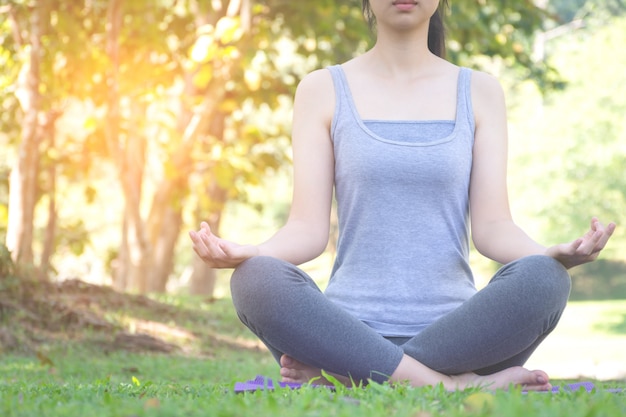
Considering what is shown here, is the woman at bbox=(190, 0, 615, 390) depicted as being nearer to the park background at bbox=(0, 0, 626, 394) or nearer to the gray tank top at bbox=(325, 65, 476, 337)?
the gray tank top at bbox=(325, 65, 476, 337)

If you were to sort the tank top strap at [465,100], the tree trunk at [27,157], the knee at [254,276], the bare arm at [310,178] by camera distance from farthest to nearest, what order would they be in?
the tree trunk at [27,157] < the tank top strap at [465,100] < the bare arm at [310,178] < the knee at [254,276]

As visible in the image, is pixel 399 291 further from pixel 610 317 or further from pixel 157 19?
pixel 610 317

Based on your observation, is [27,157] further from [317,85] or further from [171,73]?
[317,85]

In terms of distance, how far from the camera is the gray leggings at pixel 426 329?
299 cm

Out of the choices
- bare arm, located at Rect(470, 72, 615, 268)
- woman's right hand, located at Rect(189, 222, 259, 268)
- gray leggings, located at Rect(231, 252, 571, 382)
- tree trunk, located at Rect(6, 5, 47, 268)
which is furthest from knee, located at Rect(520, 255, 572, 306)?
tree trunk, located at Rect(6, 5, 47, 268)

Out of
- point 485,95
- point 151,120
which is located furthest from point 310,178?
point 151,120

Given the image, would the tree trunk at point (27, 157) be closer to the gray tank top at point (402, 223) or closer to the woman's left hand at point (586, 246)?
the gray tank top at point (402, 223)

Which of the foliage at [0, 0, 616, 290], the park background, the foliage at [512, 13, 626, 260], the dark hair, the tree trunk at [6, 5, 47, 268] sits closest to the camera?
the dark hair

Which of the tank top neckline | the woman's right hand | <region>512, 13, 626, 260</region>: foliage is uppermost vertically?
the tank top neckline

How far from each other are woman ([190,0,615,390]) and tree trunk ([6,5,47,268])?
18.0 feet

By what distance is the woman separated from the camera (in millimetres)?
3018

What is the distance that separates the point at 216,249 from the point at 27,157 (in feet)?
20.1

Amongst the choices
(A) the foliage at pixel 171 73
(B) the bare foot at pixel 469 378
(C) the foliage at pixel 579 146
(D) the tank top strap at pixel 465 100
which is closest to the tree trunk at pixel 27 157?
(A) the foliage at pixel 171 73

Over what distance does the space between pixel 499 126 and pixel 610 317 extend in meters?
21.8
